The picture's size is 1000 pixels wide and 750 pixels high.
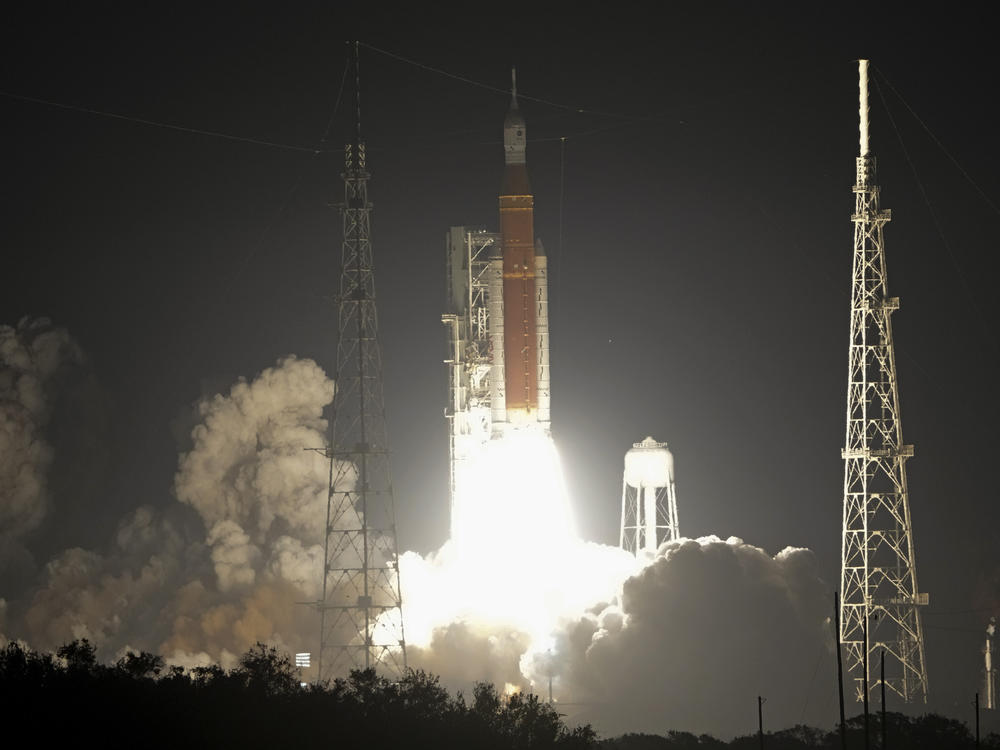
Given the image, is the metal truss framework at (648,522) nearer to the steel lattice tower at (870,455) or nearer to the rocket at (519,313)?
the rocket at (519,313)

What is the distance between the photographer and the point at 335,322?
10612 centimetres

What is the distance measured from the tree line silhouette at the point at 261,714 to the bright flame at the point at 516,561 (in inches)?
555

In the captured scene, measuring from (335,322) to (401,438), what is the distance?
5.73 meters

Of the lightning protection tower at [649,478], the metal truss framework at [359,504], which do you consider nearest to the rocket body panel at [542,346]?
the lightning protection tower at [649,478]

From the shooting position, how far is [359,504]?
96.4 meters

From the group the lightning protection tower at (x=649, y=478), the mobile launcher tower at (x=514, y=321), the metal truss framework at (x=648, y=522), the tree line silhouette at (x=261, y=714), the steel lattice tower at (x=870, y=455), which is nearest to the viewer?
the tree line silhouette at (x=261, y=714)

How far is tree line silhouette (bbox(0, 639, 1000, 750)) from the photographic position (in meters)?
54.3

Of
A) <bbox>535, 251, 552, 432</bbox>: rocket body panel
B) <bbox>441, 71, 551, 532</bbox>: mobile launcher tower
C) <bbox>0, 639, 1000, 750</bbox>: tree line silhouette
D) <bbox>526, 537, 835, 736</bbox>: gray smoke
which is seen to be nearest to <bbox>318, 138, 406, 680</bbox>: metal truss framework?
<bbox>441, 71, 551, 532</bbox>: mobile launcher tower

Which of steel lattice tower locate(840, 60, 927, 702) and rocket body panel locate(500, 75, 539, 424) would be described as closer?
steel lattice tower locate(840, 60, 927, 702)

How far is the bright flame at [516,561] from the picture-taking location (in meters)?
83.3

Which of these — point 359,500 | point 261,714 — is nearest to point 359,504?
point 359,500

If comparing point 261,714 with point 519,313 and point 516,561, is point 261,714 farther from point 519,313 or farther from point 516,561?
point 516,561

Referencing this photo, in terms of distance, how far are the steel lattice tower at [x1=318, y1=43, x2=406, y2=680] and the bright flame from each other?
1861 mm

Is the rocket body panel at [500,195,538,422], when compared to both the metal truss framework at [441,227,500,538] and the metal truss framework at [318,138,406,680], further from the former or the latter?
the metal truss framework at [318,138,406,680]
